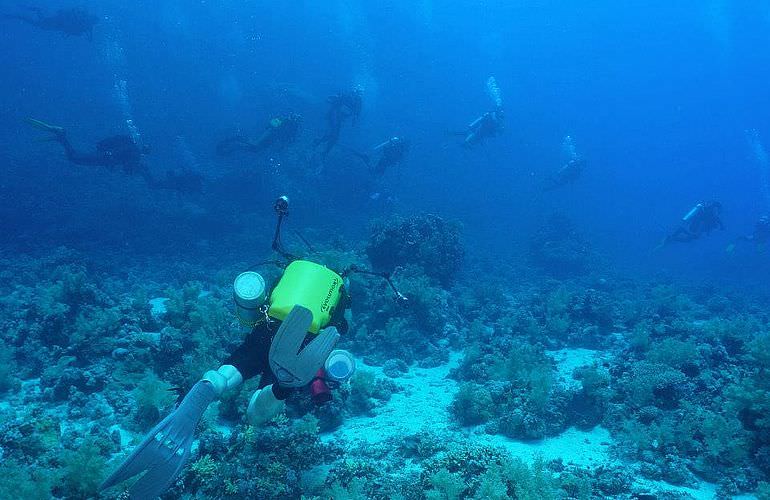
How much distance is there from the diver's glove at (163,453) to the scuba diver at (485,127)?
1851 cm

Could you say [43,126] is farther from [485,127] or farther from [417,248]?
[485,127]

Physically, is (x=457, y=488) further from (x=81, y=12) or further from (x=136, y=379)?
(x=81, y=12)

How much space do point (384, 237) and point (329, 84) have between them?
157 ft

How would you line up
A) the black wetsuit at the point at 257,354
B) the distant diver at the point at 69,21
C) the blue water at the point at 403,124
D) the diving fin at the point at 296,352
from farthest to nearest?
the distant diver at the point at 69,21 < the blue water at the point at 403,124 < the black wetsuit at the point at 257,354 < the diving fin at the point at 296,352

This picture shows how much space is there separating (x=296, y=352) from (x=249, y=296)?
95cm

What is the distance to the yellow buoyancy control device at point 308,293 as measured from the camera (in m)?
4.24

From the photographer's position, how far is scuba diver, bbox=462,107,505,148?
1988 cm

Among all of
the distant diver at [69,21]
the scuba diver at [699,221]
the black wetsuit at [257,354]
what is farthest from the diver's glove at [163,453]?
the distant diver at [69,21]

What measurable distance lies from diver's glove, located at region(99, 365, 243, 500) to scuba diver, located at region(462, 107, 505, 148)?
18.5 meters

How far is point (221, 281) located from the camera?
13.0m

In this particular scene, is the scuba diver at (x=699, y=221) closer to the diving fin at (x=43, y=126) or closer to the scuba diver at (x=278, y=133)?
the scuba diver at (x=278, y=133)

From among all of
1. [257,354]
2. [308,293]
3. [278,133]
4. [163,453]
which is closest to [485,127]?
[278,133]

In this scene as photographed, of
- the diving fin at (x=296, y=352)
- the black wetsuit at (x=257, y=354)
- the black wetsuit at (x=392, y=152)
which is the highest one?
the diving fin at (x=296, y=352)

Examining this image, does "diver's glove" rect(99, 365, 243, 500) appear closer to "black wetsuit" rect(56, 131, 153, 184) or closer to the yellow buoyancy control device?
the yellow buoyancy control device
